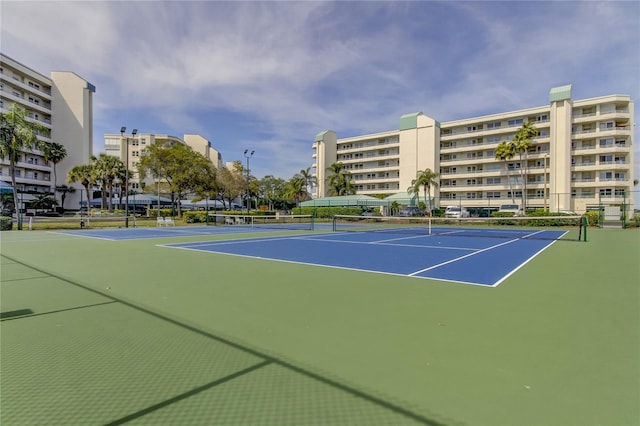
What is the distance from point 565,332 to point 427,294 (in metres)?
2.13

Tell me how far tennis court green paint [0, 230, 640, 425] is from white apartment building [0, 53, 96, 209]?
7046 centimetres

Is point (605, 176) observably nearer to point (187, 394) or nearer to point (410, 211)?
point (410, 211)

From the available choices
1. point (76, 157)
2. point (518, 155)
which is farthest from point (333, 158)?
point (76, 157)

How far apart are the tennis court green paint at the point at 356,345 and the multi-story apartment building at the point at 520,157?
150ft

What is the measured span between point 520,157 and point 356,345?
63656 mm

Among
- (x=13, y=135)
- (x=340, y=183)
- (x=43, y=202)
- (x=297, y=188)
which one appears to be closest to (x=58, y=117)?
(x=43, y=202)

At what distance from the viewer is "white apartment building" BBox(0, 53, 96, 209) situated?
61562 millimetres

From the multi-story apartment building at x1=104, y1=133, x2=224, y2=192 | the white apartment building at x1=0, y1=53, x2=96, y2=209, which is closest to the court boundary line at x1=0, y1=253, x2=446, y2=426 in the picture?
the white apartment building at x1=0, y1=53, x2=96, y2=209

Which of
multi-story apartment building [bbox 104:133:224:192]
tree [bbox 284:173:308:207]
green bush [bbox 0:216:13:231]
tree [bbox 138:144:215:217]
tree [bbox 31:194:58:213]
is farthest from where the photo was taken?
multi-story apartment building [bbox 104:133:224:192]

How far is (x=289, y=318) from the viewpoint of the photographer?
474 cm

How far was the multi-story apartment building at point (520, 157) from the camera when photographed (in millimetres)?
52406

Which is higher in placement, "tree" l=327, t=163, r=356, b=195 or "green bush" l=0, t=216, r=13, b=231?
"tree" l=327, t=163, r=356, b=195

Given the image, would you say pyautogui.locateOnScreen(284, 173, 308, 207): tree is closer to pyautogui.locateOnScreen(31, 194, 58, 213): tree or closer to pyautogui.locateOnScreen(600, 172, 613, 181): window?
pyautogui.locateOnScreen(31, 194, 58, 213): tree

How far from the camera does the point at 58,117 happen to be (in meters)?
66.6
